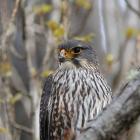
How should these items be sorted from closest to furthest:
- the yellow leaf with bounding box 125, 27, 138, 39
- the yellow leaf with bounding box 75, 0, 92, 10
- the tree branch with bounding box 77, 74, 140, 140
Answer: the tree branch with bounding box 77, 74, 140, 140 → the yellow leaf with bounding box 125, 27, 138, 39 → the yellow leaf with bounding box 75, 0, 92, 10

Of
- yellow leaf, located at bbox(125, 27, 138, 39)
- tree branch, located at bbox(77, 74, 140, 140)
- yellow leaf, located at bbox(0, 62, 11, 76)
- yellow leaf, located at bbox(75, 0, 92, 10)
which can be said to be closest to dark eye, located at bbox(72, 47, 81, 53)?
yellow leaf, located at bbox(0, 62, 11, 76)

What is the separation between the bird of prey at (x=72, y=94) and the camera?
466cm

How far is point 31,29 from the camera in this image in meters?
7.16

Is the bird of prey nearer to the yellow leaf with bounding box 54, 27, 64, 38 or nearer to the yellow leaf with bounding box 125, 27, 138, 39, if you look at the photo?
Result: the yellow leaf with bounding box 54, 27, 64, 38

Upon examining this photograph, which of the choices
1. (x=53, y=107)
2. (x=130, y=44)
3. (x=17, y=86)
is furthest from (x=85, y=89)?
(x=130, y=44)

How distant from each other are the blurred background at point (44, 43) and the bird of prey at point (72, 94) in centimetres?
105

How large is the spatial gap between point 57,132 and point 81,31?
3339 mm

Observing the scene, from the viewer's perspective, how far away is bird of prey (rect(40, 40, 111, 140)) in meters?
4.66

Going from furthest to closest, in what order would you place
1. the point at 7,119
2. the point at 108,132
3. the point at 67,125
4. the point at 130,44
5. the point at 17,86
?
the point at 130,44
the point at 17,86
the point at 7,119
the point at 67,125
the point at 108,132

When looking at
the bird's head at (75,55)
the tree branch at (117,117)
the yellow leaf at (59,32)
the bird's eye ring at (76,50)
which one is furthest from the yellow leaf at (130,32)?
the tree branch at (117,117)

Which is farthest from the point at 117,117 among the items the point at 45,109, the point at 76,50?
the point at 76,50

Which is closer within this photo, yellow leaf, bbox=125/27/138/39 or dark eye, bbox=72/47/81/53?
dark eye, bbox=72/47/81/53

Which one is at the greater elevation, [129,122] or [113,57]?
[113,57]

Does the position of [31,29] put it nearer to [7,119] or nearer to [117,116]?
[7,119]
